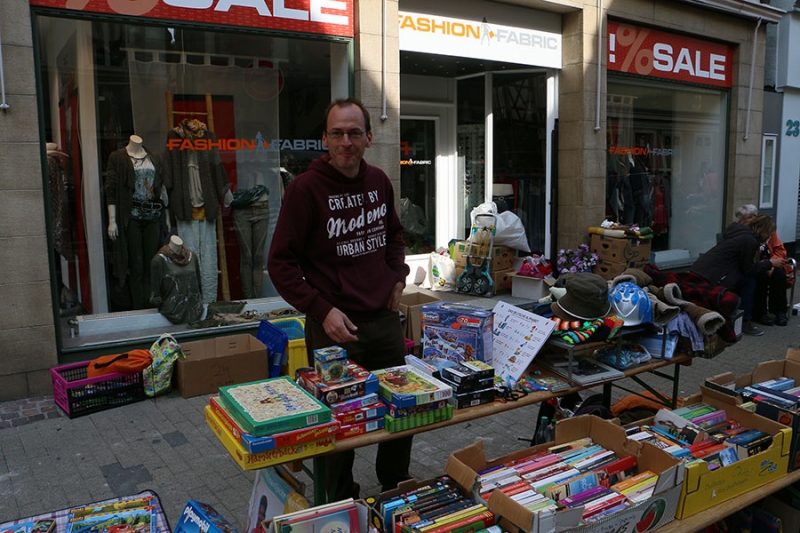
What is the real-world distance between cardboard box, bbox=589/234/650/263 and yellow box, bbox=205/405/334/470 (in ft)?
24.8

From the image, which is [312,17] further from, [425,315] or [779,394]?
[779,394]

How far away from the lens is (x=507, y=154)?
10.7 meters

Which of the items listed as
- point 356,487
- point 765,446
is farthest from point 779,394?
point 356,487

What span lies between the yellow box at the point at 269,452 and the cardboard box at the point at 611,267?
7.54 meters

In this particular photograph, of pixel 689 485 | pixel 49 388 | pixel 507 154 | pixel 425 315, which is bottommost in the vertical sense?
pixel 49 388

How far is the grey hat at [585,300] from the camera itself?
134 inches

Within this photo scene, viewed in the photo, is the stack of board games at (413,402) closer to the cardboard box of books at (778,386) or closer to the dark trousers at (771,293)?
the cardboard box of books at (778,386)

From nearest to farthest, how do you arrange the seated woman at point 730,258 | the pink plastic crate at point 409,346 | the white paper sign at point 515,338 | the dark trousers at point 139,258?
the white paper sign at point 515,338 → the pink plastic crate at point 409,346 → the dark trousers at point 139,258 → the seated woman at point 730,258

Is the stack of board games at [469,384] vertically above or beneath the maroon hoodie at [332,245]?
beneath

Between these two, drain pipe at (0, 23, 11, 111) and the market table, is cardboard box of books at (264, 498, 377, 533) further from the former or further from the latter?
drain pipe at (0, 23, 11, 111)

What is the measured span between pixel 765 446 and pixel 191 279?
5.62 m

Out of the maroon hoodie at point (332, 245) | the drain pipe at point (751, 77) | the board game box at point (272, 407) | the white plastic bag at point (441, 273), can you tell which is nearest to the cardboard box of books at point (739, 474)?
the board game box at point (272, 407)

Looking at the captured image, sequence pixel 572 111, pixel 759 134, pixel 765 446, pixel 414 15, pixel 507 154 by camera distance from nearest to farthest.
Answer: pixel 765 446 < pixel 414 15 < pixel 572 111 < pixel 507 154 < pixel 759 134

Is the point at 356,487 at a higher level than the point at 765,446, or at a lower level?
lower
